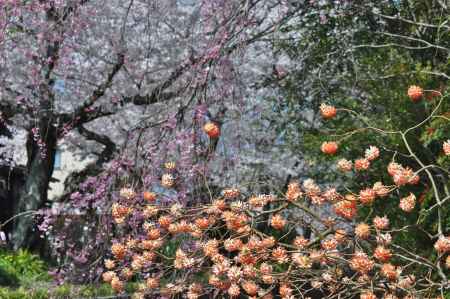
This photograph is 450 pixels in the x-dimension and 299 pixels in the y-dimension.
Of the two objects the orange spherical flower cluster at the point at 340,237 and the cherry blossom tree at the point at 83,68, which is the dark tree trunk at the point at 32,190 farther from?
the orange spherical flower cluster at the point at 340,237

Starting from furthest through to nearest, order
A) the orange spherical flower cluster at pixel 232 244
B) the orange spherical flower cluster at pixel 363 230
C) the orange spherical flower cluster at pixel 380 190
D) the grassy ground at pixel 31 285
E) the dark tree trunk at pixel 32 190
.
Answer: the dark tree trunk at pixel 32 190 → the grassy ground at pixel 31 285 → the orange spherical flower cluster at pixel 232 244 → the orange spherical flower cluster at pixel 380 190 → the orange spherical flower cluster at pixel 363 230

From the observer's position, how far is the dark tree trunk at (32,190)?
9.42m

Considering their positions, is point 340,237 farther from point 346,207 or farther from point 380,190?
point 380,190

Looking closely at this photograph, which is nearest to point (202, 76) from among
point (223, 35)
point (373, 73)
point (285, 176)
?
point (223, 35)

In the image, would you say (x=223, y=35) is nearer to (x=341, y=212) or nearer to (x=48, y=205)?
(x=341, y=212)

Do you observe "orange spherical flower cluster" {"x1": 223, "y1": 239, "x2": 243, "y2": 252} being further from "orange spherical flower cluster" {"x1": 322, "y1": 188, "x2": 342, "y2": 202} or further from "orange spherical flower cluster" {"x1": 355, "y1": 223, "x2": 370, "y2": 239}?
"orange spherical flower cluster" {"x1": 355, "y1": 223, "x2": 370, "y2": 239}

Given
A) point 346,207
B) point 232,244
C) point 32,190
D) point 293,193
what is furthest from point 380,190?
point 32,190

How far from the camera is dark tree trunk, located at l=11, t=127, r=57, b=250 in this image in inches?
371

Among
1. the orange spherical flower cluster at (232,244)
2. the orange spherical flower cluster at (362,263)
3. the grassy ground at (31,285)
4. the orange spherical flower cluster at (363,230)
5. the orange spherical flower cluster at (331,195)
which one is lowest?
the grassy ground at (31,285)

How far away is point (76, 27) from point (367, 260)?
524cm

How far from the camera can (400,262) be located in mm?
6211

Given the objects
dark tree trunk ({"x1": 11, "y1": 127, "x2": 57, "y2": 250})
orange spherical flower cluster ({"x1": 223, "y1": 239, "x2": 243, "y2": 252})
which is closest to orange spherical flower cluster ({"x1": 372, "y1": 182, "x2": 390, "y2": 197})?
orange spherical flower cluster ({"x1": 223, "y1": 239, "x2": 243, "y2": 252})

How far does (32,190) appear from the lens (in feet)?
31.2

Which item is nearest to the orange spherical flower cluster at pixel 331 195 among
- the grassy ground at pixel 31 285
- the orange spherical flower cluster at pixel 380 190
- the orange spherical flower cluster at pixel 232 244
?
the orange spherical flower cluster at pixel 380 190
